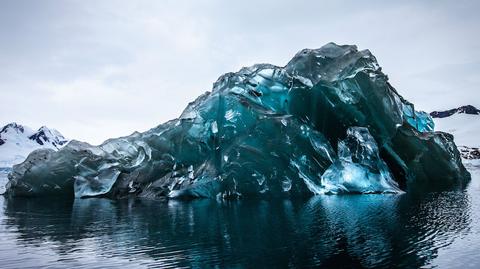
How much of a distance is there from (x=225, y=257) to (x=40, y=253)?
9.17 metres

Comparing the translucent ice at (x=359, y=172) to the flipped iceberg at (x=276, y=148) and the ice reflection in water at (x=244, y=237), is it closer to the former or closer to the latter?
the flipped iceberg at (x=276, y=148)

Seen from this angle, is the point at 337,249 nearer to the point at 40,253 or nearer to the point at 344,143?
the point at 40,253

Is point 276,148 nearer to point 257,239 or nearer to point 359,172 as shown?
point 359,172

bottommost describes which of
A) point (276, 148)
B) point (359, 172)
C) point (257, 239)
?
point (257, 239)

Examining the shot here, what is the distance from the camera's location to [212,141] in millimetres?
55125

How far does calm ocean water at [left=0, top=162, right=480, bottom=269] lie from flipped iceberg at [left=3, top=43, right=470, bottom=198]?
15637 mm

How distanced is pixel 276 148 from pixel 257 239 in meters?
28.5

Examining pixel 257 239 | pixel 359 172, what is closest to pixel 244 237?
pixel 257 239

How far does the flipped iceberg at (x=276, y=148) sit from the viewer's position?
163 feet

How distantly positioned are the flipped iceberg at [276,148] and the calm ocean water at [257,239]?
1564cm

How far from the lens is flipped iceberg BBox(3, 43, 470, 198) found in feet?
163

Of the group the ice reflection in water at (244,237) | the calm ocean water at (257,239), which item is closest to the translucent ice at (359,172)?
the ice reflection in water at (244,237)

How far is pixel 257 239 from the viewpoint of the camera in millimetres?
21250

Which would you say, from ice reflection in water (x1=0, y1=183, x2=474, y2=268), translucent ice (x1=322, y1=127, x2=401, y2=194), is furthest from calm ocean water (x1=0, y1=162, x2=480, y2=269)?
translucent ice (x1=322, y1=127, x2=401, y2=194)
